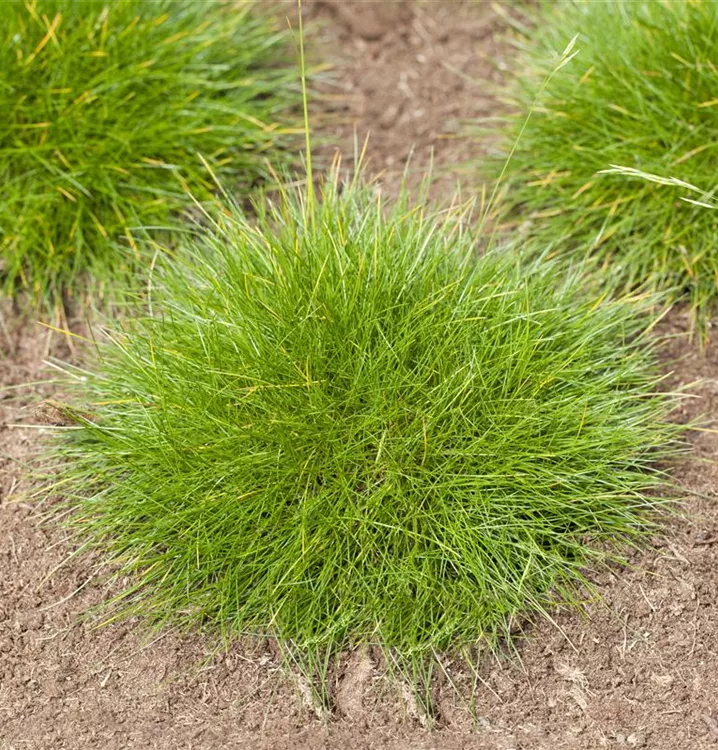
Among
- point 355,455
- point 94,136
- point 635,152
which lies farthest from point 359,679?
point 94,136

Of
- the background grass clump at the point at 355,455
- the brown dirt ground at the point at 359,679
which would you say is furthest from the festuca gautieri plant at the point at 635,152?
the brown dirt ground at the point at 359,679

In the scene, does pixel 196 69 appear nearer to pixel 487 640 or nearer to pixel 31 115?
pixel 31 115

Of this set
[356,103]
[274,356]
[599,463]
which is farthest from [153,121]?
[599,463]

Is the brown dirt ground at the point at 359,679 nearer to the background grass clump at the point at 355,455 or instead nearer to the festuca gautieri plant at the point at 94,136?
the background grass clump at the point at 355,455

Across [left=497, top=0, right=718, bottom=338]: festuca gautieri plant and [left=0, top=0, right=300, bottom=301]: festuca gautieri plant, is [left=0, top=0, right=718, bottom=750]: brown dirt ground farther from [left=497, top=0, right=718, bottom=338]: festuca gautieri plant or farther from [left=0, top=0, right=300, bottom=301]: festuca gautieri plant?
[left=0, top=0, right=300, bottom=301]: festuca gautieri plant

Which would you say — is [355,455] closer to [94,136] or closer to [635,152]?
[635,152]
